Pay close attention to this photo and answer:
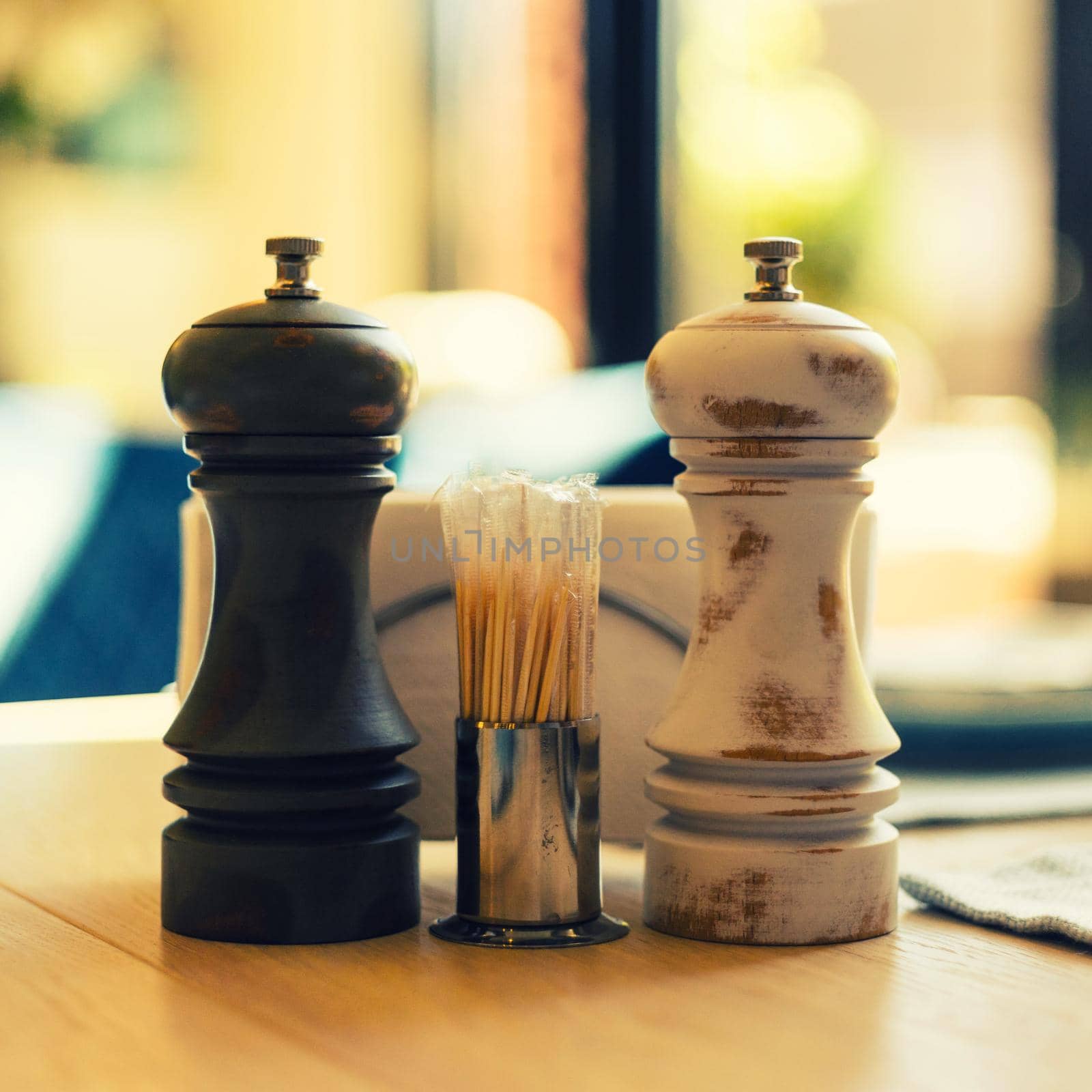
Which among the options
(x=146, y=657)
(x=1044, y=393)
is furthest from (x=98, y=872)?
(x=1044, y=393)

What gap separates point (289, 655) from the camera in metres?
0.60

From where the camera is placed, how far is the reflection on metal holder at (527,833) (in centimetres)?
58

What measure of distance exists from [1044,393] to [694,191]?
251 centimetres

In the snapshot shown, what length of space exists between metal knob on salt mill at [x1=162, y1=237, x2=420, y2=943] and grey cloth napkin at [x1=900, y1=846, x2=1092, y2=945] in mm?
231

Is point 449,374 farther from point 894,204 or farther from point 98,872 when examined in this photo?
point 894,204

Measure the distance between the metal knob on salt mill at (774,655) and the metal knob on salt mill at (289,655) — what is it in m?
0.12

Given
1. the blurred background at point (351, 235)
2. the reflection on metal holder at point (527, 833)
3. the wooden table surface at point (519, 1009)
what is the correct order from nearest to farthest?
the wooden table surface at point (519, 1009) < the reflection on metal holder at point (527, 833) < the blurred background at point (351, 235)

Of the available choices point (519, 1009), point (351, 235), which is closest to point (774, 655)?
point (519, 1009)

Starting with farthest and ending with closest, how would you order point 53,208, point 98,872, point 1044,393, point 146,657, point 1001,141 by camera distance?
point 1001,141 → point 1044,393 → point 53,208 → point 146,657 → point 98,872

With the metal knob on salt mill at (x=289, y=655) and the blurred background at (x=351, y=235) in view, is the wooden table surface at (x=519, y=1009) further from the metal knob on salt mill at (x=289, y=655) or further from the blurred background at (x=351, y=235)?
the blurred background at (x=351, y=235)

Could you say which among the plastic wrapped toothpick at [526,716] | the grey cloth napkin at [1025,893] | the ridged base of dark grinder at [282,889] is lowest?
the grey cloth napkin at [1025,893]

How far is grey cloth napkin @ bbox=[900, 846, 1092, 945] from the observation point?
58 cm

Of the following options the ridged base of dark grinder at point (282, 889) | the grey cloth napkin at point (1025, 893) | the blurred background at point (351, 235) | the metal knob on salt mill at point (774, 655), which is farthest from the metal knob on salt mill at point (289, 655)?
the blurred background at point (351, 235)

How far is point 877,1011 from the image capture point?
0.49m
